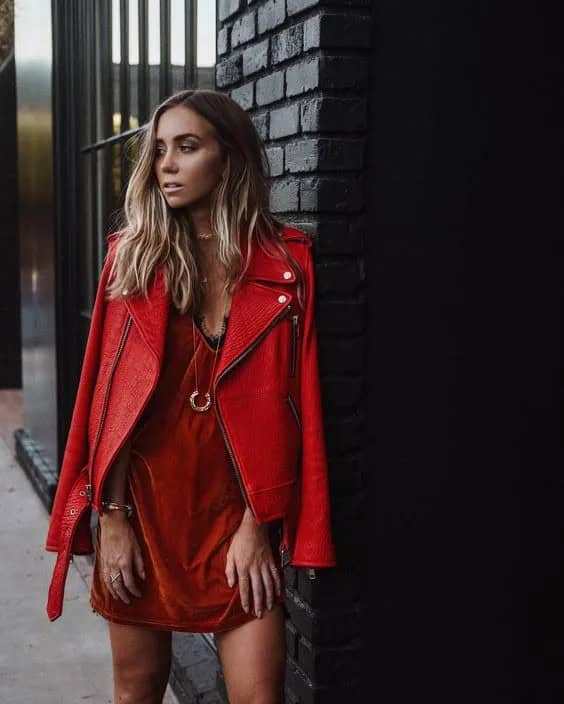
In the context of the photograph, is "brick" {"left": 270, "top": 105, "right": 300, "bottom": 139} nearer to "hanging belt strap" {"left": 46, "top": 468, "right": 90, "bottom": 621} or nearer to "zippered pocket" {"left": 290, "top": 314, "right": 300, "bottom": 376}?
"zippered pocket" {"left": 290, "top": 314, "right": 300, "bottom": 376}

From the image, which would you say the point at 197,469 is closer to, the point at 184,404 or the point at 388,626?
the point at 184,404

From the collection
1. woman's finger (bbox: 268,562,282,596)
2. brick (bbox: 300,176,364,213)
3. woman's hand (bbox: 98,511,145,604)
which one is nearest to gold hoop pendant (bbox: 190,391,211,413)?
woman's hand (bbox: 98,511,145,604)

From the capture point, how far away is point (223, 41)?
11.4ft

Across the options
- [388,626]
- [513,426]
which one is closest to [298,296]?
[513,426]

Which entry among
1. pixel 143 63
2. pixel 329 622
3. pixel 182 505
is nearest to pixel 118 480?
pixel 182 505

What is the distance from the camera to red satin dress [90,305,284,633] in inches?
98.3

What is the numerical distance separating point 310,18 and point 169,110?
2.03 feet

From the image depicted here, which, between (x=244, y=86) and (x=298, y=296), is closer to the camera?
Result: (x=298, y=296)

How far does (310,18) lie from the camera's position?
2.88 m

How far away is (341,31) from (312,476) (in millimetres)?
1230

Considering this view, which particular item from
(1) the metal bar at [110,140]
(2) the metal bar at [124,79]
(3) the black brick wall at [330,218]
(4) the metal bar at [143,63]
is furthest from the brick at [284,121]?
(2) the metal bar at [124,79]

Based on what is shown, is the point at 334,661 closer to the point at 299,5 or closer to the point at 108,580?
the point at 108,580

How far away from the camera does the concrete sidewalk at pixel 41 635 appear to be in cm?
427

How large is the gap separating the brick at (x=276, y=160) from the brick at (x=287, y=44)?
0.86ft
